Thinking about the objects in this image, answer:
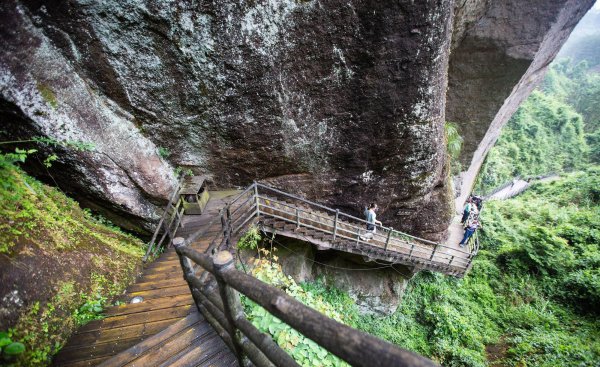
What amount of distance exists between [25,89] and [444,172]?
11093 mm

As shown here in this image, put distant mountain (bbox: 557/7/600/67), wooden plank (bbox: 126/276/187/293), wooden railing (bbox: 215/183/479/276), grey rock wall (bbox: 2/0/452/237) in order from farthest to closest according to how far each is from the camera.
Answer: distant mountain (bbox: 557/7/600/67)
wooden railing (bbox: 215/183/479/276)
grey rock wall (bbox: 2/0/452/237)
wooden plank (bbox: 126/276/187/293)

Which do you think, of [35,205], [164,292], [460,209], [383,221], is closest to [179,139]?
[35,205]

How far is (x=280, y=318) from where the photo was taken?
1.28 m

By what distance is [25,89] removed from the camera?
4.99 m

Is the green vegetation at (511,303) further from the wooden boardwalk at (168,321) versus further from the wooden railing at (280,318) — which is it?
the wooden railing at (280,318)

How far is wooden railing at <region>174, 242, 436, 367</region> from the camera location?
37.4 inches

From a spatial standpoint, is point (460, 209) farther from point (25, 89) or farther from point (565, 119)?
point (565, 119)

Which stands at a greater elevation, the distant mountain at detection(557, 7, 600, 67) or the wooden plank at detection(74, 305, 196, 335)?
the distant mountain at detection(557, 7, 600, 67)

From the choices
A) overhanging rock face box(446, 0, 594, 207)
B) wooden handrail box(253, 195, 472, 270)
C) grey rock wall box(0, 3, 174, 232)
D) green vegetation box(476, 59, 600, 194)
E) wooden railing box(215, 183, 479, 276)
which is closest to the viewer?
grey rock wall box(0, 3, 174, 232)

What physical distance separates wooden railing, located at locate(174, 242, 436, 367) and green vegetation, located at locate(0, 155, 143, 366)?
7.55ft

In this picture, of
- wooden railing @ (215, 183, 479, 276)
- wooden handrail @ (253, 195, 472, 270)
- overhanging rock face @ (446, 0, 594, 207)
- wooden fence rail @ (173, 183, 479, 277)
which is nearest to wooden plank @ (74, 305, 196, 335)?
wooden fence rail @ (173, 183, 479, 277)

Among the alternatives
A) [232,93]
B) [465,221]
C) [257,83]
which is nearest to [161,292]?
[232,93]

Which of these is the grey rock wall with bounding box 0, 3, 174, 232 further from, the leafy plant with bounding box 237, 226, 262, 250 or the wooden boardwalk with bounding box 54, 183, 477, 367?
the leafy plant with bounding box 237, 226, 262, 250

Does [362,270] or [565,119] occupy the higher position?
[565,119]
